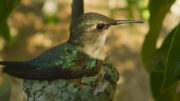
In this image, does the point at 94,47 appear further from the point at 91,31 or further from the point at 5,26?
the point at 5,26

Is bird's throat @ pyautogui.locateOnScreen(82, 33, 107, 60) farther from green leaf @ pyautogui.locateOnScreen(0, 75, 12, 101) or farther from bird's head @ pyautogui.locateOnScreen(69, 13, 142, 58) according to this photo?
green leaf @ pyautogui.locateOnScreen(0, 75, 12, 101)

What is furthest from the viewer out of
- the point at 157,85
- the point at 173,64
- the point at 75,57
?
the point at 157,85

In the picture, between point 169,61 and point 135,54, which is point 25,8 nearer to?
point 135,54

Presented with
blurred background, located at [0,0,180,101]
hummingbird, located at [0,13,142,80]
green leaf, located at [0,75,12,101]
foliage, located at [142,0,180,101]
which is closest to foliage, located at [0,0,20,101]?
green leaf, located at [0,75,12,101]

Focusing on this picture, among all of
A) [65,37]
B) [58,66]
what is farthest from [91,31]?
[65,37]

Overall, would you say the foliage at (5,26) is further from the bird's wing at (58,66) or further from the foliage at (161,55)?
the foliage at (161,55)

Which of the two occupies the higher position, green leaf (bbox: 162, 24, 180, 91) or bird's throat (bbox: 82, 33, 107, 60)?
green leaf (bbox: 162, 24, 180, 91)

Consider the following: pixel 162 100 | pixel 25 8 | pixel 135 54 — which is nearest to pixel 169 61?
pixel 162 100

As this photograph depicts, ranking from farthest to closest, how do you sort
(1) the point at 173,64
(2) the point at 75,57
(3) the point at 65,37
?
(3) the point at 65,37
(2) the point at 75,57
(1) the point at 173,64
